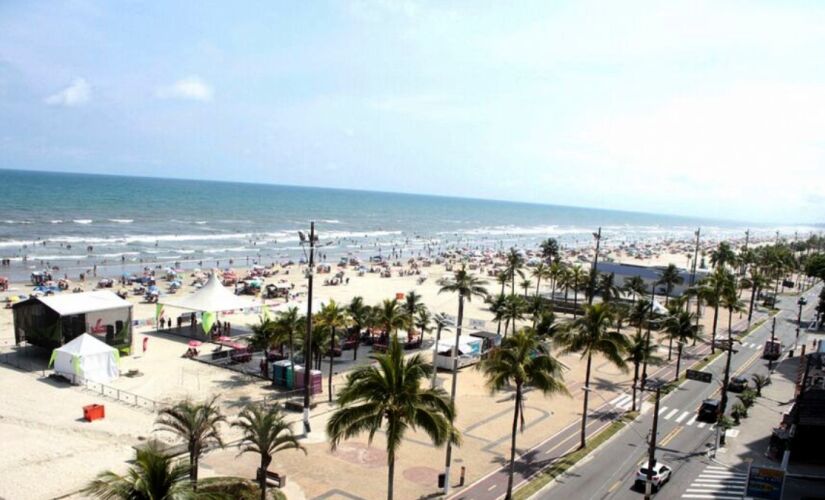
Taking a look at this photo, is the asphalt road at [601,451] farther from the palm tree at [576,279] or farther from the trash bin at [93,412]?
the palm tree at [576,279]

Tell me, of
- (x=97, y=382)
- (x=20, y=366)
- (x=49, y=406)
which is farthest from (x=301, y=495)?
(x=20, y=366)

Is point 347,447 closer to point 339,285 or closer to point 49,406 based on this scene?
point 49,406

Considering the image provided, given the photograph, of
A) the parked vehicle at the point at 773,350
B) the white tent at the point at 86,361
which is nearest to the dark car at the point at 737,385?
the parked vehicle at the point at 773,350

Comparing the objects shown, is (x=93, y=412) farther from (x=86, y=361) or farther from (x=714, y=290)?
(x=714, y=290)

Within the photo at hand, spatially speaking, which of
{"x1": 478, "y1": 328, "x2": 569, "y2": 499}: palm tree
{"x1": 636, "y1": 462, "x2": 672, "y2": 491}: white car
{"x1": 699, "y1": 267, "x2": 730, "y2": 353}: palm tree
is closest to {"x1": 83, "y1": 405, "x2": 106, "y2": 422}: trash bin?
{"x1": 478, "y1": 328, "x2": 569, "y2": 499}: palm tree

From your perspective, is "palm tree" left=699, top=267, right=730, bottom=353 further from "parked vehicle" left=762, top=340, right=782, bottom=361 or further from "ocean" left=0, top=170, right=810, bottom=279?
"ocean" left=0, top=170, right=810, bottom=279
